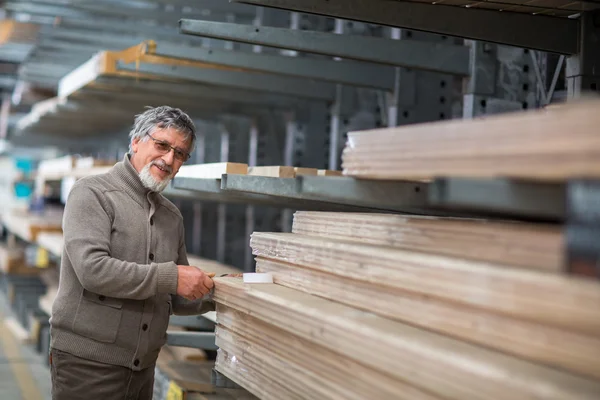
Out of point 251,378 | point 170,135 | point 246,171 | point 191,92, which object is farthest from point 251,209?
point 251,378

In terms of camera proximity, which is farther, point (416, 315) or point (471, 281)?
point (416, 315)

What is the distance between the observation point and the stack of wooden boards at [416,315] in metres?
1.54

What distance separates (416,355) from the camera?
178 cm

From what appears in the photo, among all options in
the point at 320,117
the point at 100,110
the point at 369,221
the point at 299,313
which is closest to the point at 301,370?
the point at 299,313

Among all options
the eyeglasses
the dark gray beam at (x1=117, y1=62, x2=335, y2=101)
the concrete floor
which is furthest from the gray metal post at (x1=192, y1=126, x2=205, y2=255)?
the eyeglasses

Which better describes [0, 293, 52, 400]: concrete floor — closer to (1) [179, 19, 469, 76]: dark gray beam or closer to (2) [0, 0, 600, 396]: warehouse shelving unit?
(2) [0, 0, 600, 396]: warehouse shelving unit

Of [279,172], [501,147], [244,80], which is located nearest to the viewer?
[501,147]

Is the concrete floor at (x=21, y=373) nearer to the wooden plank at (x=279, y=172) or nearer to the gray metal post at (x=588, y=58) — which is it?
the wooden plank at (x=279, y=172)

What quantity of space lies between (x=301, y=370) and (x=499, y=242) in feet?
2.72

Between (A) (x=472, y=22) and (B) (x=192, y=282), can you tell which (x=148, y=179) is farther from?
(A) (x=472, y=22)

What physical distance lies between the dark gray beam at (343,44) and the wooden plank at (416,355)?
1239 mm

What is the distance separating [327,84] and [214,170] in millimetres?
1856

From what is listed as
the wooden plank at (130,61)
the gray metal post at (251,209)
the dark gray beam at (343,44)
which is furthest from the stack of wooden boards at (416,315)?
the gray metal post at (251,209)

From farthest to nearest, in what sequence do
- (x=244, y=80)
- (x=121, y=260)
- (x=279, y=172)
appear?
(x=244, y=80), (x=121, y=260), (x=279, y=172)
